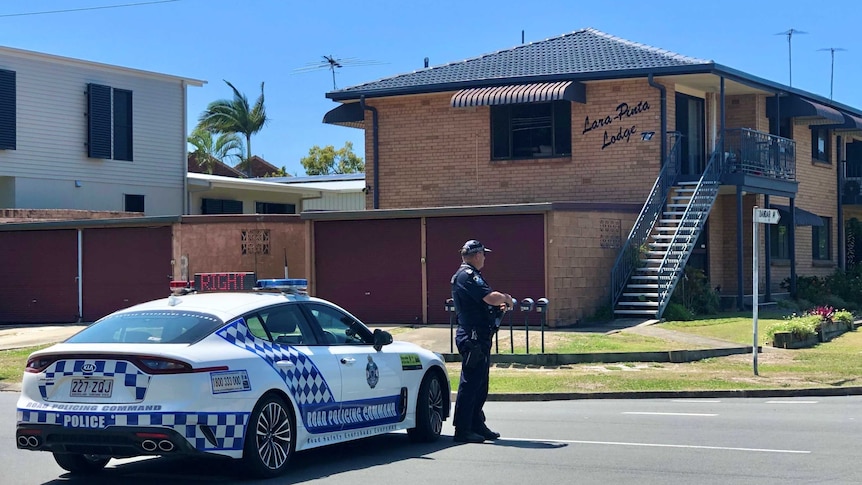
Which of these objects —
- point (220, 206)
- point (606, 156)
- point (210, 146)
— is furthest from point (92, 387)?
point (210, 146)

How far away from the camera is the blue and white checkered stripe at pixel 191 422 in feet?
27.0

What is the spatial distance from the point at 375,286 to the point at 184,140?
16.7 metres

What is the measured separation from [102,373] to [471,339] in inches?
143

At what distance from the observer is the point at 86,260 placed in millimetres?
27641

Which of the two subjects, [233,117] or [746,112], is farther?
[233,117]

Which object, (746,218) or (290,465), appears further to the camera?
(746,218)

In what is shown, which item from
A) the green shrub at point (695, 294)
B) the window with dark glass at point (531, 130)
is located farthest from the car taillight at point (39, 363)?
Answer: the window with dark glass at point (531, 130)

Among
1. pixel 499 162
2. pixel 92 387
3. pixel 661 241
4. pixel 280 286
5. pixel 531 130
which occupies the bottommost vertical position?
pixel 92 387

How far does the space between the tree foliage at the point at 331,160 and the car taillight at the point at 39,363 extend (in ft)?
231

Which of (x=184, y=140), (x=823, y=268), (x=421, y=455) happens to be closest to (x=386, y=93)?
(x=184, y=140)

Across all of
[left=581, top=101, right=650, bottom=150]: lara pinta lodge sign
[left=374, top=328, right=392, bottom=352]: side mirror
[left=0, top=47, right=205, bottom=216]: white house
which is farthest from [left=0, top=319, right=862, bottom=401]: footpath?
[left=0, top=47, right=205, bottom=216]: white house

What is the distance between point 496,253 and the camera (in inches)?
939

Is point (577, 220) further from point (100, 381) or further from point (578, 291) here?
point (100, 381)

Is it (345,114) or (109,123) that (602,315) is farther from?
(109,123)
